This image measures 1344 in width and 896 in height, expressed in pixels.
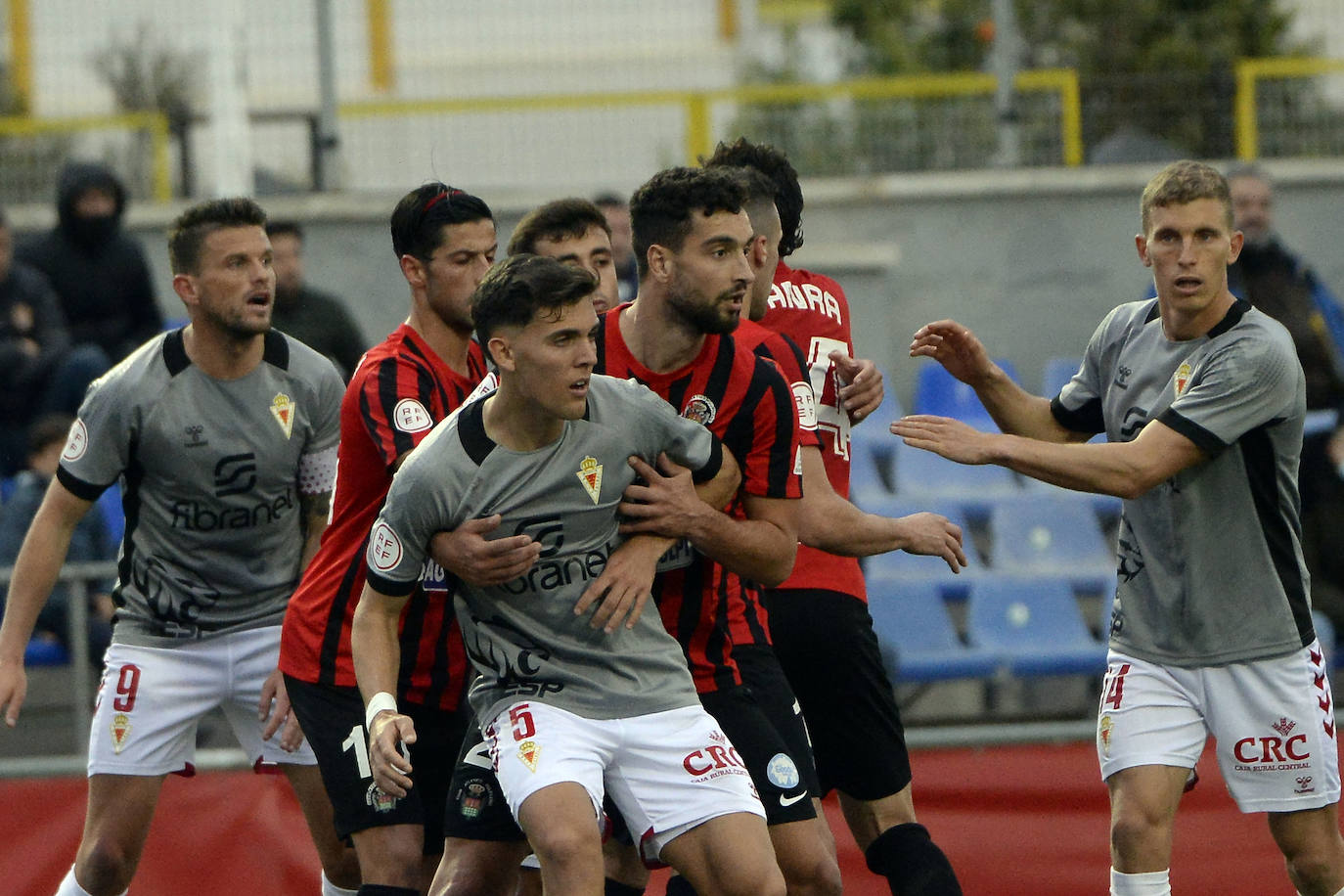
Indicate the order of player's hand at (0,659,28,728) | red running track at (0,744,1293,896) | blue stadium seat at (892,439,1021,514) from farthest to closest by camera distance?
1. blue stadium seat at (892,439,1021,514)
2. red running track at (0,744,1293,896)
3. player's hand at (0,659,28,728)

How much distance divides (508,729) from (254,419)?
1719 mm

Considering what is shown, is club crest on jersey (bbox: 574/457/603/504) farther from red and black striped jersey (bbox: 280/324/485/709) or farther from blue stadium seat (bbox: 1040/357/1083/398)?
blue stadium seat (bbox: 1040/357/1083/398)

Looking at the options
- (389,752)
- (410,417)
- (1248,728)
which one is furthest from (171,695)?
(1248,728)

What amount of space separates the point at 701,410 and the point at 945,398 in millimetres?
5941

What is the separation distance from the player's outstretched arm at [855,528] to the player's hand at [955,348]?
65cm

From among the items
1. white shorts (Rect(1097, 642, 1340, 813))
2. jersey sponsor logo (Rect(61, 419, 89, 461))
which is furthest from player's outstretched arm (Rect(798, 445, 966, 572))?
jersey sponsor logo (Rect(61, 419, 89, 461))

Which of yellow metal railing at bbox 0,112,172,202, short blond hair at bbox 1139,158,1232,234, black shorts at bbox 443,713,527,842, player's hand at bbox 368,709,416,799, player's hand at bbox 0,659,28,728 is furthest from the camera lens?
yellow metal railing at bbox 0,112,172,202

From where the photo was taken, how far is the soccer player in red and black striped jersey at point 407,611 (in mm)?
4855

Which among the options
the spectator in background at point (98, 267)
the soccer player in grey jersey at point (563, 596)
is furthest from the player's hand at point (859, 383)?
the spectator in background at point (98, 267)

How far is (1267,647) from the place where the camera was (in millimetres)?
5023

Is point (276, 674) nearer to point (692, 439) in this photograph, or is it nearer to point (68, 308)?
point (692, 439)

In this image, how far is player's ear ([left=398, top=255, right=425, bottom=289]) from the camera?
5000 mm

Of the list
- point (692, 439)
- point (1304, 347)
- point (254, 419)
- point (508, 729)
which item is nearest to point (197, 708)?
point (254, 419)

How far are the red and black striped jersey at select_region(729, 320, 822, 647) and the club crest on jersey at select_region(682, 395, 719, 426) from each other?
0.96 feet
